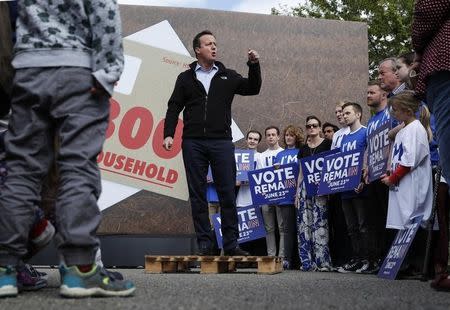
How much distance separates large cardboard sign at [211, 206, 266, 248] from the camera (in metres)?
8.16

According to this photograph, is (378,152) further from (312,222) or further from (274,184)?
(274,184)

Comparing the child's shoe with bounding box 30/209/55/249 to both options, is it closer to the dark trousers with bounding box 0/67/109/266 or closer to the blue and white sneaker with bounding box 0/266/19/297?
the dark trousers with bounding box 0/67/109/266

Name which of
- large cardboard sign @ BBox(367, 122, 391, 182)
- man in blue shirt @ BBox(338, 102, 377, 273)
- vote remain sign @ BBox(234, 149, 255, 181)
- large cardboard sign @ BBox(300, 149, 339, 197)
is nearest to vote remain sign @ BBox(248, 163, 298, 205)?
large cardboard sign @ BBox(300, 149, 339, 197)

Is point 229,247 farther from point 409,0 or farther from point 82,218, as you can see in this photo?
point 409,0

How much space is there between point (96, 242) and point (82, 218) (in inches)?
5.0

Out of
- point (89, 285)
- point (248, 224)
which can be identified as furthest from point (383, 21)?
point (89, 285)

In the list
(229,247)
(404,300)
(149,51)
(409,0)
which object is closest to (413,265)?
(229,247)

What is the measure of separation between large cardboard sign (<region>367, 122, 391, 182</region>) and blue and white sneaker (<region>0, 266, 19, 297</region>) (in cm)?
348

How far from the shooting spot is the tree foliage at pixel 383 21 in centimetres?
2005

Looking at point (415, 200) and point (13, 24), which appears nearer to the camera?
point (13, 24)

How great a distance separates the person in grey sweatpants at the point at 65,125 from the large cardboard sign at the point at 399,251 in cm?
255

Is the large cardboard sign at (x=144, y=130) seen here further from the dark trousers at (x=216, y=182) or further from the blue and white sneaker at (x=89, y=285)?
the blue and white sneaker at (x=89, y=285)

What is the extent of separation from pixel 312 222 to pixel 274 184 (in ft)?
2.16

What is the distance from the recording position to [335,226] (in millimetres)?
7512
